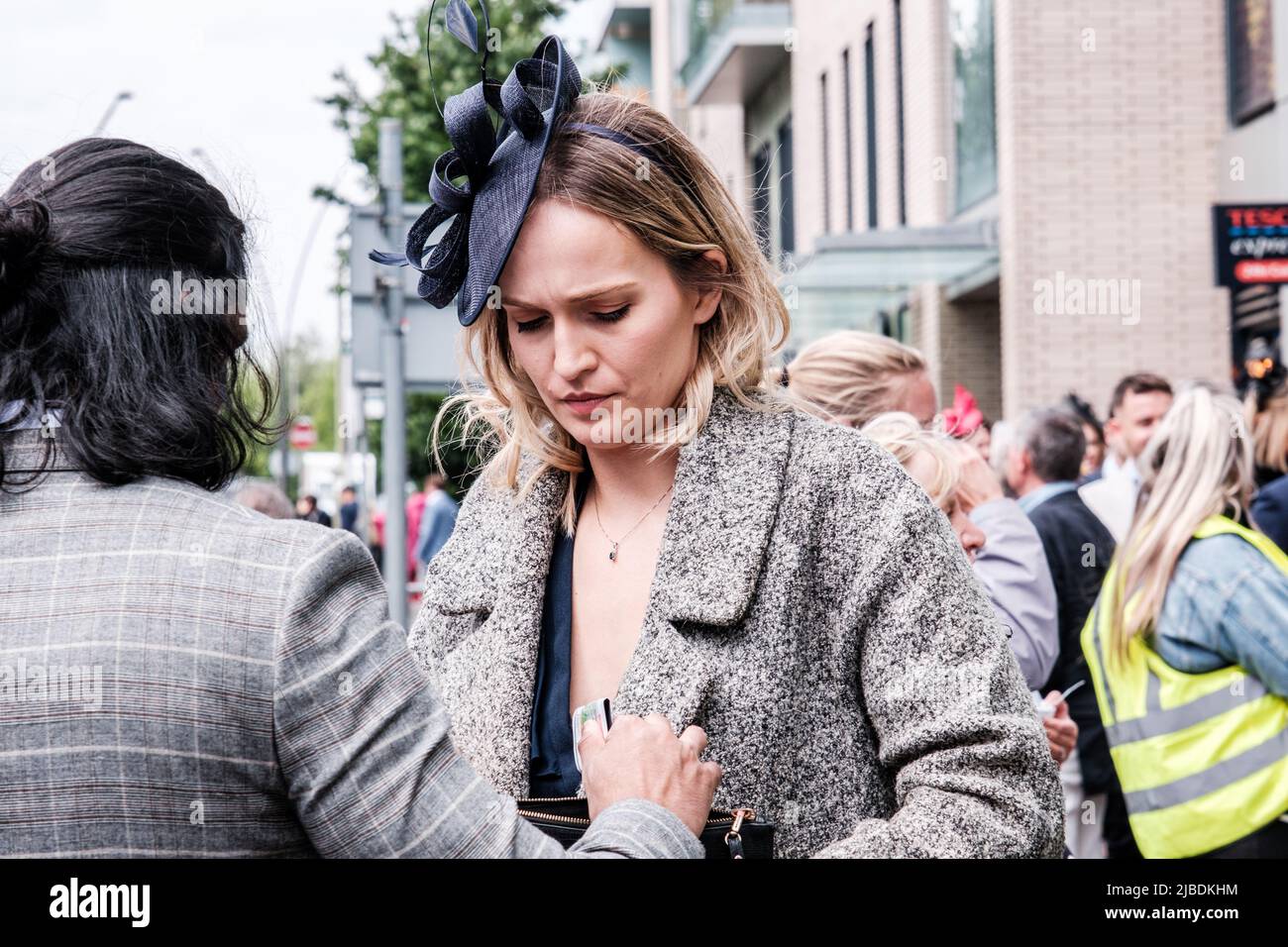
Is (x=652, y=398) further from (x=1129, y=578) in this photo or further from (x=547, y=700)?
(x=1129, y=578)

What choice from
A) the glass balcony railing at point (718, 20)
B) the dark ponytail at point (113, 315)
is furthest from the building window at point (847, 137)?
the dark ponytail at point (113, 315)

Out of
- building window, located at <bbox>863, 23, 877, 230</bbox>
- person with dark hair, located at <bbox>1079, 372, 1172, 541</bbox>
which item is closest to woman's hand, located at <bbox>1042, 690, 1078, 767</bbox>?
person with dark hair, located at <bbox>1079, 372, 1172, 541</bbox>

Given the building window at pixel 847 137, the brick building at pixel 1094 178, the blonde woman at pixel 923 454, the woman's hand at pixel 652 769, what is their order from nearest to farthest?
the woman's hand at pixel 652 769
the blonde woman at pixel 923 454
the brick building at pixel 1094 178
the building window at pixel 847 137

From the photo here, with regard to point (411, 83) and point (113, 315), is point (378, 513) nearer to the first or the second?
point (411, 83)

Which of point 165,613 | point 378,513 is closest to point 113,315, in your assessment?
point 165,613

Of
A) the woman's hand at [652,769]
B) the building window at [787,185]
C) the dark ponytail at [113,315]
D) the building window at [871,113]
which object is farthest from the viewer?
the building window at [787,185]

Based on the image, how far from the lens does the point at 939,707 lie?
1.67 metres

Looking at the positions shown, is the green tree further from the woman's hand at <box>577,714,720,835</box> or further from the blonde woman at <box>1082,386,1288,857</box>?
the woman's hand at <box>577,714,720,835</box>

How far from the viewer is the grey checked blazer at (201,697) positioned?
132 centimetres

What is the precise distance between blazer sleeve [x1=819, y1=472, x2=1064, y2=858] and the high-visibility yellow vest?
90.1 inches

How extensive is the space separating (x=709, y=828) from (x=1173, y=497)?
9.16 feet

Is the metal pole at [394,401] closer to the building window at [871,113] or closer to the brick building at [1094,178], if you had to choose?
the brick building at [1094,178]

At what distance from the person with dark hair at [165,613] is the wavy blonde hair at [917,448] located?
1.90 metres
